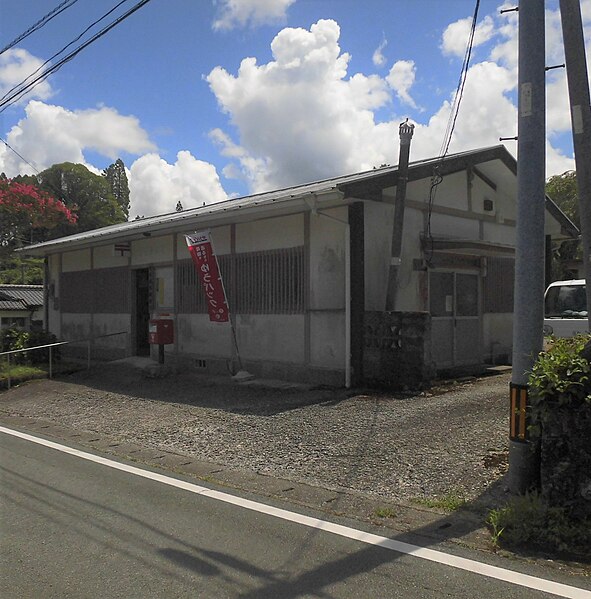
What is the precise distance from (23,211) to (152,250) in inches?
171

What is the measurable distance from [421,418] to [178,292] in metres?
7.86

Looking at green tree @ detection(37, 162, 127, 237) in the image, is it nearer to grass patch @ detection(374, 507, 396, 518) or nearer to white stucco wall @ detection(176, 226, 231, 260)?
white stucco wall @ detection(176, 226, 231, 260)

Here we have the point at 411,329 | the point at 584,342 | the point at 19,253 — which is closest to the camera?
the point at 584,342

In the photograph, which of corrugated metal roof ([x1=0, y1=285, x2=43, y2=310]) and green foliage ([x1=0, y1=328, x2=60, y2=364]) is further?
corrugated metal roof ([x1=0, y1=285, x2=43, y2=310])

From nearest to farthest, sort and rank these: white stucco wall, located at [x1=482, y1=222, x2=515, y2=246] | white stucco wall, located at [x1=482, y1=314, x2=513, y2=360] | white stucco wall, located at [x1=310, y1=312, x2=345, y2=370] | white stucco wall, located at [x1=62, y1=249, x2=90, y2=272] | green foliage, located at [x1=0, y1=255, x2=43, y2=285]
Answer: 1. white stucco wall, located at [x1=310, y1=312, x2=345, y2=370]
2. white stucco wall, located at [x1=482, y1=314, x2=513, y2=360]
3. white stucco wall, located at [x1=482, y1=222, x2=515, y2=246]
4. white stucco wall, located at [x1=62, y1=249, x2=90, y2=272]
5. green foliage, located at [x1=0, y1=255, x2=43, y2=285]

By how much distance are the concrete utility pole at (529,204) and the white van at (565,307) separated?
648 centimetres

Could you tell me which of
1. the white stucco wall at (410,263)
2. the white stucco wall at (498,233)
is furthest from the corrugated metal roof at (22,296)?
the white stucco wall at (498,233)

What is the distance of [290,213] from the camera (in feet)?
37.9

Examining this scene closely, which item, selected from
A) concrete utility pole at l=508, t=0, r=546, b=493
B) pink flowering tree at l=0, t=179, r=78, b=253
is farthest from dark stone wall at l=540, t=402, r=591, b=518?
pink flowering tree at l=0, t=179, r=78, b=253

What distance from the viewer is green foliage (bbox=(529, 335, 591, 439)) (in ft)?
15.3

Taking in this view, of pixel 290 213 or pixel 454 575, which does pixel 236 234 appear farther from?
pixel 454 575

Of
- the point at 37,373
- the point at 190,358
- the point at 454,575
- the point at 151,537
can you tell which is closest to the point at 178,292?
the point at 190,358

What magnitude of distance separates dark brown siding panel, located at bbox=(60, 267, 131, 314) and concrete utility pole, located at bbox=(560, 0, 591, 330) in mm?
12313

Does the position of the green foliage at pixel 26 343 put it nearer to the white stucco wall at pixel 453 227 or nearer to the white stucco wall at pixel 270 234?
the white stucco wall at pixel 270 234
